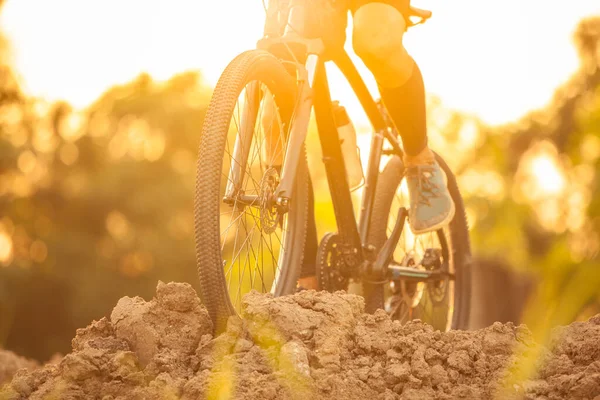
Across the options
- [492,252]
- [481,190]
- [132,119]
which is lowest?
[492,252]

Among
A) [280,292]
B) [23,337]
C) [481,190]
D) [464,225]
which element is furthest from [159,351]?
[23,337]

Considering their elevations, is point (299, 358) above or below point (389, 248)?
below

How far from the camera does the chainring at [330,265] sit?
354 centimetres

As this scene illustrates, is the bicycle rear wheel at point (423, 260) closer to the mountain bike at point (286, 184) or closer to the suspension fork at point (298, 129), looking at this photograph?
the mountain bike at point (286, 184)

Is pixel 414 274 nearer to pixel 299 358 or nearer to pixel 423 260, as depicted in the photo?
pixel 423 260

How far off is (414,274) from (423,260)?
30 cm

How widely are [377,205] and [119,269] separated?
945 inches

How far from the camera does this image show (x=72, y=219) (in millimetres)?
29812

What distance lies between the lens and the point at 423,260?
460 cm

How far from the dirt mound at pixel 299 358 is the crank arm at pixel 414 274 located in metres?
1.24

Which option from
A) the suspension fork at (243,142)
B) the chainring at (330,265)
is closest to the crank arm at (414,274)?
the chainring at (330,265)

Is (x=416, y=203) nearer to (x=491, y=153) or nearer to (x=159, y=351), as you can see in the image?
(x=159, y=351)

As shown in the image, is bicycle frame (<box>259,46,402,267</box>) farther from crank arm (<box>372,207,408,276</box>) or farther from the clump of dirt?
the clump of dirt

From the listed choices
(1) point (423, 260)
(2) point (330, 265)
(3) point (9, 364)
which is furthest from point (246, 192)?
(1) point (423, 260)
